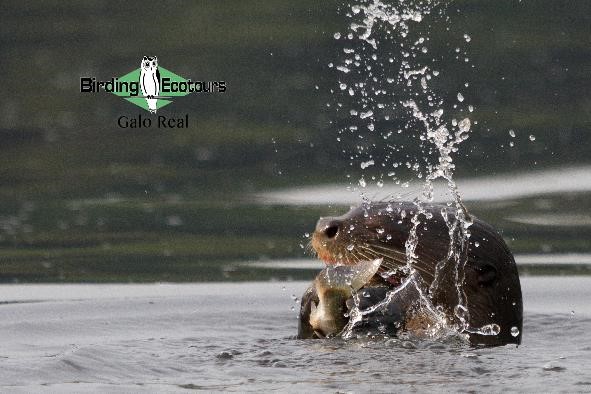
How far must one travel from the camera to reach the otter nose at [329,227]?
8352mm

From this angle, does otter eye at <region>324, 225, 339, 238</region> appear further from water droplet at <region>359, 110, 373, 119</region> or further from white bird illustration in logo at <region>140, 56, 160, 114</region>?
white bird illustration in logo at <region>140, 56, 160, 114</region>

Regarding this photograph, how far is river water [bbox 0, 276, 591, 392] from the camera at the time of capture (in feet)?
23.3

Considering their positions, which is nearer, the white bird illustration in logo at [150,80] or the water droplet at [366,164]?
the water droplet at [366,164]

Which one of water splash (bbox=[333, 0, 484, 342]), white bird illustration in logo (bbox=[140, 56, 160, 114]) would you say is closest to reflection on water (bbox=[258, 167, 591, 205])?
water splash (bbox=[333, 0, 484, 342])

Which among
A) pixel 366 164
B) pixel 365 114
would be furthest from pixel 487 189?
pixel 365 114

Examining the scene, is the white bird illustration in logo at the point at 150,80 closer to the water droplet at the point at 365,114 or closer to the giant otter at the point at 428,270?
the water droplet at the point at 365,114

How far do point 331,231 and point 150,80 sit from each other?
768 cm

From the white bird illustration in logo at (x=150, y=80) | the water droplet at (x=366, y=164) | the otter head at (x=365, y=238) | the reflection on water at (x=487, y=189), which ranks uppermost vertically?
the white bird illustration in logo at (x=150, y=80)

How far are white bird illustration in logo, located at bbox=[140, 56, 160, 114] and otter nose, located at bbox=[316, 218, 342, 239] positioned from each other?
22.3 feet

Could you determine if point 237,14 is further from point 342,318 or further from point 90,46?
point 342,318

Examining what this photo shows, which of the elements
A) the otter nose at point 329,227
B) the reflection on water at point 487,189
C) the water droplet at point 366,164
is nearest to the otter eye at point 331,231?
the otter nose at point 329,227

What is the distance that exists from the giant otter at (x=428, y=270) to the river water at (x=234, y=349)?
8.2 inches

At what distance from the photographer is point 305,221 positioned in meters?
12.0

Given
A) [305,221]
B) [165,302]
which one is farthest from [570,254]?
[165,302]
